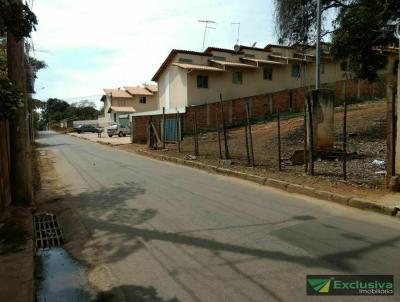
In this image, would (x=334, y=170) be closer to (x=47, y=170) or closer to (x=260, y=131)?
(x=47, y=170)

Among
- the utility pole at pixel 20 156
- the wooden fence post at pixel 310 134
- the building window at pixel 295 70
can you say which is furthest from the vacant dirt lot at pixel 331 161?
the building window at pixel 295 70

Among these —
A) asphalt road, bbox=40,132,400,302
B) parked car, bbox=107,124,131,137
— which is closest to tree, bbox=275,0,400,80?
asphalt road, bbox=40,132,400,302

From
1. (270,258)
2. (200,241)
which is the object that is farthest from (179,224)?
(270,258)

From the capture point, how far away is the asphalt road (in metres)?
4.78

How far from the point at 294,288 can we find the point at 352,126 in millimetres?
17078

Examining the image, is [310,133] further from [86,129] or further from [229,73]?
[86,129]

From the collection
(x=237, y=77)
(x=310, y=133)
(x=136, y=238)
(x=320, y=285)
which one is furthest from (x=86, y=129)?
(x=320, y=285)

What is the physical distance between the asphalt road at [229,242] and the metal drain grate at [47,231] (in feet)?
1.86

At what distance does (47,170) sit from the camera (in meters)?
16.5

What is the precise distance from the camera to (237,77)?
3772cm

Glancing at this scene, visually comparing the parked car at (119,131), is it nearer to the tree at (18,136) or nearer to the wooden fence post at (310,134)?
the wooden fence post at (310,134)

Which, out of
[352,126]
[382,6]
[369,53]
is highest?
[382,6]

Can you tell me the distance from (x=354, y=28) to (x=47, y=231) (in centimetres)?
1649

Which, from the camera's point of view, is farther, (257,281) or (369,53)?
(369,53)
